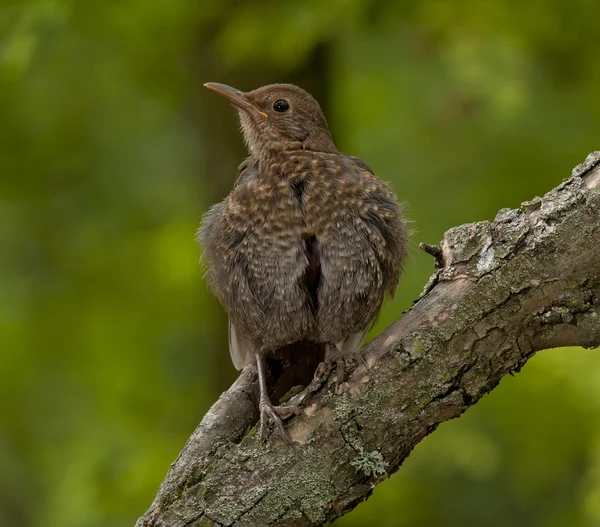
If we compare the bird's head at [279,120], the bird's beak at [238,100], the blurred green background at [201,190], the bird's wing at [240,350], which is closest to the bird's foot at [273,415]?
the bird's wing at [240,350]

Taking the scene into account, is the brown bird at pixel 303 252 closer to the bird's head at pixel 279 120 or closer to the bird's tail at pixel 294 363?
the bird's tail at pixel 294 363

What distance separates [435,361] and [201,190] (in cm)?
308

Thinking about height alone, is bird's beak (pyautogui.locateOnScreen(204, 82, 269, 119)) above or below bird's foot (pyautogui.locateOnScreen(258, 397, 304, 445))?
above

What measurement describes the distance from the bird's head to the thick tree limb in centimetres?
120

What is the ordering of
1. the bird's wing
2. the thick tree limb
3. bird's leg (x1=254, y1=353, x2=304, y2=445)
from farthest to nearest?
1. the bird's wing
2. bird's leg (x1=254, y1=353, x2=304, y2=445)
3. the thick tree limb

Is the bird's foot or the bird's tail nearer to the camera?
the bird's foot

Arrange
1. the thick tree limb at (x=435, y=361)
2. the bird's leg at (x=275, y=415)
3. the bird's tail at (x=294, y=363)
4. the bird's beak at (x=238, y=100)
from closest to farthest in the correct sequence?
the thick tree limb at (x=435, y=361) < the bird's leg at (x=275, y=415) < the bird's tail at (x=294, y=363) < the bird's beak at (x=238, y=100)

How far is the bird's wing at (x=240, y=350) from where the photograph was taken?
403 cm

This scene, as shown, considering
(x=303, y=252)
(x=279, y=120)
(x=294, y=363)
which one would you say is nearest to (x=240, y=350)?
(x=294, y=363)

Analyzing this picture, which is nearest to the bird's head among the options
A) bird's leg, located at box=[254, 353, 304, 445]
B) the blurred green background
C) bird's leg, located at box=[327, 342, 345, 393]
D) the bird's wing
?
the blurred green background

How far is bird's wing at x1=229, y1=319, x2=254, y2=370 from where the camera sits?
13.2ft

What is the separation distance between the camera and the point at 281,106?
425cm

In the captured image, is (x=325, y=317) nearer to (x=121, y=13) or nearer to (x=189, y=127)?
(x=121, y=13)

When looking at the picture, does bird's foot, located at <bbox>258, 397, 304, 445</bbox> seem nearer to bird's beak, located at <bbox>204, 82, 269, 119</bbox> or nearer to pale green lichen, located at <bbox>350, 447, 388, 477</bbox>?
pale green lichen, located at <bbox>350, 447, 388, 477</bbox>
